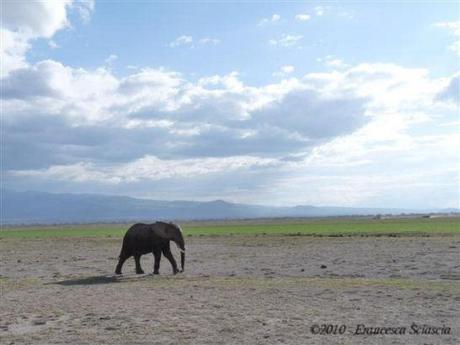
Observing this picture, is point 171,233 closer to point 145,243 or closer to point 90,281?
point 145,243

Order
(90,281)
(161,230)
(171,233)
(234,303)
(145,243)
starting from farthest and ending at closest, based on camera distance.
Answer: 1. (171,233)
2. (161,230)
3. (145,243)
4. (90,281)
5. (234,303)

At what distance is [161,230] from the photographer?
28172mm

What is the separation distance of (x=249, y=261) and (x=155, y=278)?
8.61 m

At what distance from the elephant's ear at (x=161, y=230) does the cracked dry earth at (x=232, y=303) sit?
1953 millimetres

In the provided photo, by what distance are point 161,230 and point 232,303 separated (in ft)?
38.7

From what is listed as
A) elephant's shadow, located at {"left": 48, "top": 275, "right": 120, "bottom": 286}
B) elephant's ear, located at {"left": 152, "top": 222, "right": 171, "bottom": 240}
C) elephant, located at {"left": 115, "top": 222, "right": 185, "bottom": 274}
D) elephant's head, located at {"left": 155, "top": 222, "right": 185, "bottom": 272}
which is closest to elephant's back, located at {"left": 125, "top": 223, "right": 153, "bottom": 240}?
elephant, located at {"left": 115, "top": 222, "right": 185, "bottom": 274}

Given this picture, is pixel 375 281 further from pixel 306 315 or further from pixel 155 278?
pixel 155 278

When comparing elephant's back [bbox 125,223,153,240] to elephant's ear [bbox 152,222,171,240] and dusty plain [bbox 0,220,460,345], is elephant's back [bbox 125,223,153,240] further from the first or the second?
dusty plain [bbox 0,220,460,345]

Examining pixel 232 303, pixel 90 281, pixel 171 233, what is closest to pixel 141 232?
pixel 171 233

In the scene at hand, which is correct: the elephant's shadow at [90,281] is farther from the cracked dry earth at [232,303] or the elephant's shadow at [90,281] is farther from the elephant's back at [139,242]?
the elephant's back at [139,242]

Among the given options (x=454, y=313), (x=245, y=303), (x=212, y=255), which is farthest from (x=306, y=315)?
(x=212, y=255)

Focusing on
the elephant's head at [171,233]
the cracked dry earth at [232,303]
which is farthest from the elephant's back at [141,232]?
the cracked dry earth at [232,303]

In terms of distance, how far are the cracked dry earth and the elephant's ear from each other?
1.95m

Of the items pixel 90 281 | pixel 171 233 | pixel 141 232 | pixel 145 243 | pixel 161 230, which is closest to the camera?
pixel 90 281
